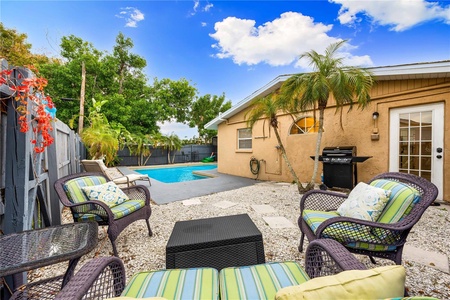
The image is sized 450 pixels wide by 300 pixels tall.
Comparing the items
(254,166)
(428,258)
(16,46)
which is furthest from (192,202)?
(16,46)

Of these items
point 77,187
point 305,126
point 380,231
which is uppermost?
point 305,126

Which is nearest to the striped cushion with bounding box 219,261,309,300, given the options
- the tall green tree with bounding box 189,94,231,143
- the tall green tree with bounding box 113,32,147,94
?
the tall green tree with bounding box 113,32,147,94

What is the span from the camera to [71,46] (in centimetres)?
1355

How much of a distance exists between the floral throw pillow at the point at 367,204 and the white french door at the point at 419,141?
12.6 ft

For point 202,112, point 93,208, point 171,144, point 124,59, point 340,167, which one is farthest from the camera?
point 202,112

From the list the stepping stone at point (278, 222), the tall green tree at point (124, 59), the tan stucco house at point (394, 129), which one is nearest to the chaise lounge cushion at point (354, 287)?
the stepping stone at point (278, 222)

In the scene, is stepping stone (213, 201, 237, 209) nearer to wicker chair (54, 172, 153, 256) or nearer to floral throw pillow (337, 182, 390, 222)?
wicker chair (54, 172, 153, 256)

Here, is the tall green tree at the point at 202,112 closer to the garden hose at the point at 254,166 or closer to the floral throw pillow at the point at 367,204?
the garden hose at the point at 254,166

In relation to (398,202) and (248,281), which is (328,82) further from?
(248,281)

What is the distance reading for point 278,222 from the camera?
3.42 meters

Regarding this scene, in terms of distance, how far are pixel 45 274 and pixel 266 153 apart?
6716mm

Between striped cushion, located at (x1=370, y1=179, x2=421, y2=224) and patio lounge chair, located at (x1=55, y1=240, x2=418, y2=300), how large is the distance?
94cm

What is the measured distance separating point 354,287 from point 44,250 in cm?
168

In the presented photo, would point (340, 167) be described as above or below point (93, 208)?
above
